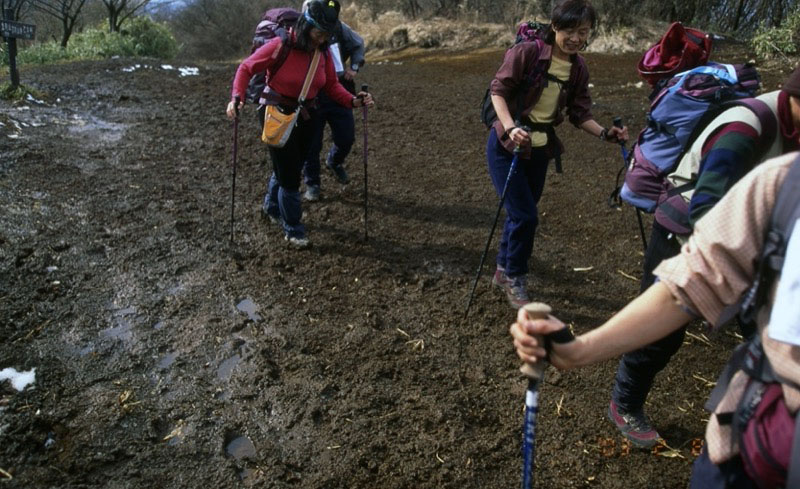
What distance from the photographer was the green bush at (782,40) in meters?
11.5

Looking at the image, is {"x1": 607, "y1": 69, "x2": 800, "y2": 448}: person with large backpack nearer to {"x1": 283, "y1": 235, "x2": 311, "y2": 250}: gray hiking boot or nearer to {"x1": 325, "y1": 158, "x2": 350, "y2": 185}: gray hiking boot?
{"x1": 283, "y1": 235, "x2": 311, "y2": 250}: gray hiking boot

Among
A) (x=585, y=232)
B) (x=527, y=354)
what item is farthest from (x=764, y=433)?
(x=585, y=232)

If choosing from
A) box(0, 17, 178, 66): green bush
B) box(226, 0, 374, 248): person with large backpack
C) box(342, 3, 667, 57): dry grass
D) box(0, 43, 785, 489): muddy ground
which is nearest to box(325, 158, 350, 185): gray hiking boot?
box(0, 43, 785, 489): muddy ground

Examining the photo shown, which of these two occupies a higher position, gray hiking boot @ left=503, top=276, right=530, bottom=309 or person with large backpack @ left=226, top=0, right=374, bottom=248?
person with large backpack @ left=226, top=0, right=374, bottom=248

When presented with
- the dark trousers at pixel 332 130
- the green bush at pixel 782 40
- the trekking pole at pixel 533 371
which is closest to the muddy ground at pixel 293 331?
the dark trousers at pixel 332 130

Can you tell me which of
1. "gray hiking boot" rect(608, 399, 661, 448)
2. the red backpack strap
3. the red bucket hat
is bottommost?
"gray hiking boot" rect(608, 399, 661, 448)

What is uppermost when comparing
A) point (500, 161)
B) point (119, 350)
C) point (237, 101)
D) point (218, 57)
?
point (237, 101)

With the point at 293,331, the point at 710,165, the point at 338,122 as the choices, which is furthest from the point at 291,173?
the point at 710,165

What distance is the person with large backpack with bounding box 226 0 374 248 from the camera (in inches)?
159

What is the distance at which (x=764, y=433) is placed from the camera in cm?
126

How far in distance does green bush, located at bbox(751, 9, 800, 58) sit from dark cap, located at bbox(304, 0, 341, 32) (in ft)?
36.8

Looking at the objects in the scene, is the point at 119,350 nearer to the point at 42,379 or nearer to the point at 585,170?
the point at 42,379

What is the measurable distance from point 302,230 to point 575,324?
237 centimetres

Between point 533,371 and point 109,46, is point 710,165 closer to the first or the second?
point 533,371
